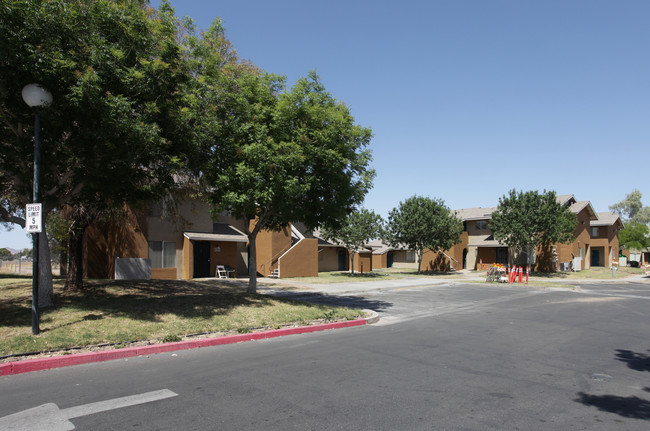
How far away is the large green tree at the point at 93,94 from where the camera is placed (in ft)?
28.5

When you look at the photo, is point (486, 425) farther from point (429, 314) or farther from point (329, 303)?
point (329, 303)

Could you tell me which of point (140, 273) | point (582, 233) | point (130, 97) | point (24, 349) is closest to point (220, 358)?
point (24, 349)

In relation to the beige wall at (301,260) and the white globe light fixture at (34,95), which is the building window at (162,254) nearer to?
the beige wall at (301,260)

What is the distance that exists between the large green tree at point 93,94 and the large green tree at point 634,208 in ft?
356

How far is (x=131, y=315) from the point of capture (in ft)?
34.7

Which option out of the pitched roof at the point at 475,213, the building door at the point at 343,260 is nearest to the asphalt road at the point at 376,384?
the building door at the point at 343,260

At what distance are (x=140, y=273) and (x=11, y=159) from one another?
1244cm

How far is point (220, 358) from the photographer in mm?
8094

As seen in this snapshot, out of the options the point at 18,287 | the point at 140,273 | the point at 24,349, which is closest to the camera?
the point at 24,349

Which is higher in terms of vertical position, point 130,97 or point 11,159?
point 130,97

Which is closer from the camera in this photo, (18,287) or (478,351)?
(478,351)

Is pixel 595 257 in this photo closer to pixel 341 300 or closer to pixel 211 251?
pixel 341 300

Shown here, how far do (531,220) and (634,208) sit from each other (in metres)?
84.0

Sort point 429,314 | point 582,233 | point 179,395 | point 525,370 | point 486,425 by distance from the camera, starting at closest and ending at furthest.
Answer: point 486,425
point 179,395
point 525,370
point 429,314
point 582,233
